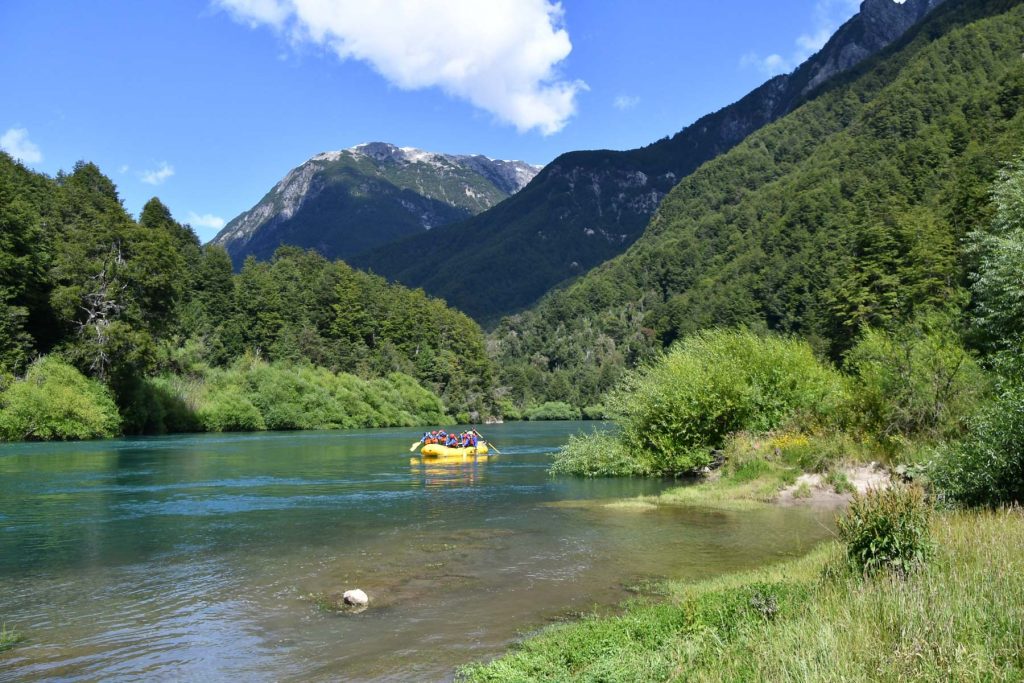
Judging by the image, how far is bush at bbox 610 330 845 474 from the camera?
34.4 meters

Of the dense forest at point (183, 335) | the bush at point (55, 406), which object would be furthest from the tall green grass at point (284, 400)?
the bush at point (55, 406)

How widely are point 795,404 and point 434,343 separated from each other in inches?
4228

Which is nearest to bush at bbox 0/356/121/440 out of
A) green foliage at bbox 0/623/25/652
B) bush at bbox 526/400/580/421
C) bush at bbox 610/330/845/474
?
bush at bbox 610/330/845/474

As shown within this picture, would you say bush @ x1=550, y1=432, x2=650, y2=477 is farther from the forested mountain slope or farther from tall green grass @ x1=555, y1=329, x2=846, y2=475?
the forested mountain slope

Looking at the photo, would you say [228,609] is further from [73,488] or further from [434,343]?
[434,343]

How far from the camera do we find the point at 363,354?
120250 mm

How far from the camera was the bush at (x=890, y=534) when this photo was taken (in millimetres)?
10430

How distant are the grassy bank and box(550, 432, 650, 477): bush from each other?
23.9 metres

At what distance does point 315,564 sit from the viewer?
18141mm

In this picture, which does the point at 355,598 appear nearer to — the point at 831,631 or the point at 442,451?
the point at 831,631

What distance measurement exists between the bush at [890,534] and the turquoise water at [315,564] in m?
5.15

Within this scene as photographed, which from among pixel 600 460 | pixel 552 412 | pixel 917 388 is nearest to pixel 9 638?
pixel 600 460

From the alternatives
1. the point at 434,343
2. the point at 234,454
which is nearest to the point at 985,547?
the point at 234,454

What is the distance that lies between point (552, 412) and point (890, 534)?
148m
